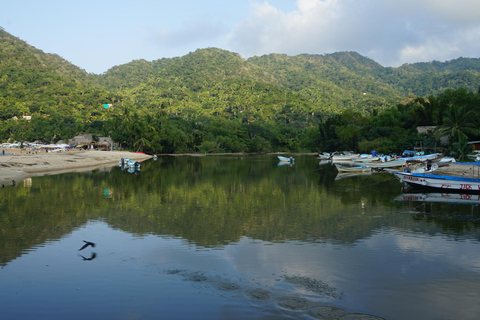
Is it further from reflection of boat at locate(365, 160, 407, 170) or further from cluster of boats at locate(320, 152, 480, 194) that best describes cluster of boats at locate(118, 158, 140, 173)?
reflection of boat at locate(365, 160, 407, 170)

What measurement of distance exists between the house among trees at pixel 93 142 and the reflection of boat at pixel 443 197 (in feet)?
350

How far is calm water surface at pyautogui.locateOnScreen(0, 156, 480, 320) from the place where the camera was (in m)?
11.2

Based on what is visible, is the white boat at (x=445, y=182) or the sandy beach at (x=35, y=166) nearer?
the white boat at (x=445, y=182)

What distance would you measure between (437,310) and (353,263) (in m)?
4.37

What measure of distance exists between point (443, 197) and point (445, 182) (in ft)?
8.98

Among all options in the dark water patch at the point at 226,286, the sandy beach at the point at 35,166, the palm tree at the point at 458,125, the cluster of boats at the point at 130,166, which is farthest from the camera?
the palm tree at the point at 458,125

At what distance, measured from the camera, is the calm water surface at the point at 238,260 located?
1119cm

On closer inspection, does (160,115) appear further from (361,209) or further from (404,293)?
(404,293)

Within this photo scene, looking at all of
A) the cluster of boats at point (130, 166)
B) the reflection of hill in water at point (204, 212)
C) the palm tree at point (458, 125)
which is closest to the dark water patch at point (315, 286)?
the reflection of hill in water at point (204, 212)

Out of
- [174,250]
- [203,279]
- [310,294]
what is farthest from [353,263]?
[174,250]

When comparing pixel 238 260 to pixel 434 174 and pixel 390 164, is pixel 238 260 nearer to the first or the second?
pixel 434 174

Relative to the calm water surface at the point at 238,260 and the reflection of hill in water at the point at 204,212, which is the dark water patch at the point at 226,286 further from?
the reflection of hill in water at the point at 204,212

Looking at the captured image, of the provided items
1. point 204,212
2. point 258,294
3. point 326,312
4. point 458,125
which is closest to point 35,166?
point 204,212

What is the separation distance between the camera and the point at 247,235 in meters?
19.8
